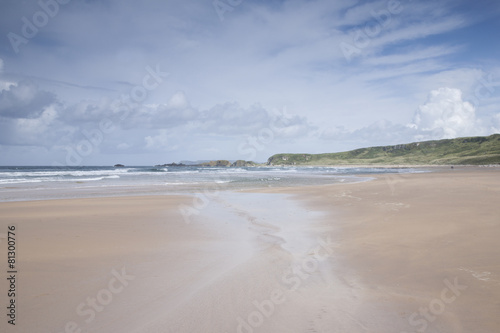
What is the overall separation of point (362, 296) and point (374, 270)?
1.25 metres

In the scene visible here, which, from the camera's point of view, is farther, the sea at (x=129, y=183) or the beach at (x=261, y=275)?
the sea at (x=129, y=183)

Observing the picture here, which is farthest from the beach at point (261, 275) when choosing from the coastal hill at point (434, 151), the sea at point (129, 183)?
the coastal hill at point (434, 151)

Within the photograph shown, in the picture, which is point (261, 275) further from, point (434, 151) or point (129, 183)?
point (434, 151)

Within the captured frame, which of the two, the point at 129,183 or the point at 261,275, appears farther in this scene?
the point at 129,183

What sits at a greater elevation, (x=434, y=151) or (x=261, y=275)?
(x=434, y=151)

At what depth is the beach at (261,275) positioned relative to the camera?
379 centimetres

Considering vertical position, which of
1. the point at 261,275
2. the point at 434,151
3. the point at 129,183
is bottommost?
the point at 261,275

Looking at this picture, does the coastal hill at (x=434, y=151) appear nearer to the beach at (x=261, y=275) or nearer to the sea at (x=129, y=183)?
the sea at (x=129, y=183)

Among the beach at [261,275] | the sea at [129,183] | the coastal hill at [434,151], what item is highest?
the coastal hill at [434,151]

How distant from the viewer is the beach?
3791 mm

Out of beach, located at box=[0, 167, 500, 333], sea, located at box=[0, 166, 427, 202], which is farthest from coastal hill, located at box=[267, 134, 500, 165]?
beach, located at box=[0, 167, 500, 333]

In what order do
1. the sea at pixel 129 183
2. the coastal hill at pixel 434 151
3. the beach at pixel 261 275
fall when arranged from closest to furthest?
the beach at pixel 261 275 → the sea at pixel 129 183 → the coastal hill at pixel 434 151

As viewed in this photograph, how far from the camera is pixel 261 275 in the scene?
5363 millimetres

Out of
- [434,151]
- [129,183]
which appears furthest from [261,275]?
[434,151]
